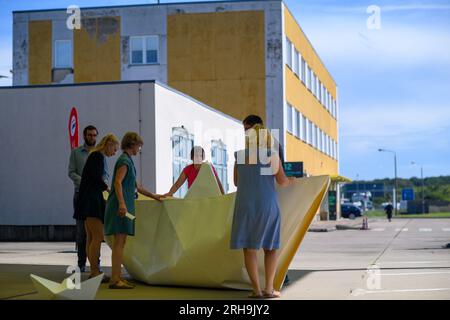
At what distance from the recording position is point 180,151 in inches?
1017

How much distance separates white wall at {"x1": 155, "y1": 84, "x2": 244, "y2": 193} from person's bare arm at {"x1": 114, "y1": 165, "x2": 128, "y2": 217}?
1364 cm

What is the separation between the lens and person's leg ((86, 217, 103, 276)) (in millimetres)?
10102

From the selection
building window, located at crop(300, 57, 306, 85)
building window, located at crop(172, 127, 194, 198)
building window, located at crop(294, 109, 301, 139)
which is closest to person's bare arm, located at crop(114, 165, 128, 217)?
building window, located at crop(172, 127, 194, 198)

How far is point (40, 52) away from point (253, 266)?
3687 cm

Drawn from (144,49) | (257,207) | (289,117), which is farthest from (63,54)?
(257,207)

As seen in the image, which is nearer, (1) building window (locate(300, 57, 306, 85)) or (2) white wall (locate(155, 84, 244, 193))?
(2) white wall (locate(155, 84, 244, 193))

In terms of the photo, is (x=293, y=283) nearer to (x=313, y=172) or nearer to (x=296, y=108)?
(x=296, y=108)

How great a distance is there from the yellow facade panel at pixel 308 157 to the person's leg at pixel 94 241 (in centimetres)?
3379

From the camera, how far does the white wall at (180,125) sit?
23.5 m

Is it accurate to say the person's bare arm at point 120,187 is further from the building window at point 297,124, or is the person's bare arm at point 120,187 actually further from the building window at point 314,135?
the building window at point 314,135

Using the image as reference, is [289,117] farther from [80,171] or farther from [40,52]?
[80,171]

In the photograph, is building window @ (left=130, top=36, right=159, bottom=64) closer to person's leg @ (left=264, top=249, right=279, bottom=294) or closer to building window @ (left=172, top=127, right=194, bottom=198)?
building window @ (left=172, top=127, right=194, bottom=198)

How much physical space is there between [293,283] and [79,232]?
316 cm

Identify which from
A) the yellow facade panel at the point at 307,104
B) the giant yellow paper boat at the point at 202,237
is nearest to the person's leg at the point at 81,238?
the giant yellow paper boat at the point at 202,237
